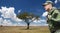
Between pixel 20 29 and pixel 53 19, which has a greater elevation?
pixel 53 19

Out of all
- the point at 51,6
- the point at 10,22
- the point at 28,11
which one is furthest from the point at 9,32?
the point at 51,6

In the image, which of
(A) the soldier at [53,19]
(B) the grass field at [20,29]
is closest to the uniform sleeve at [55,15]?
(A) the soldier at [53,19]

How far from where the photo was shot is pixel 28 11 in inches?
255

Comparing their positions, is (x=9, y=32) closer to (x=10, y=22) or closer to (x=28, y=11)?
(x=10, y=22)

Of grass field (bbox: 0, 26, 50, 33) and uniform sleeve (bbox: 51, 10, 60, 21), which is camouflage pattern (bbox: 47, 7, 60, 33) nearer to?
uniform sleeve (bbox: 51, 10, 60, 21)

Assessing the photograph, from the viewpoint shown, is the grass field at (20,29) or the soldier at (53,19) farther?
the grass field at (20,29)

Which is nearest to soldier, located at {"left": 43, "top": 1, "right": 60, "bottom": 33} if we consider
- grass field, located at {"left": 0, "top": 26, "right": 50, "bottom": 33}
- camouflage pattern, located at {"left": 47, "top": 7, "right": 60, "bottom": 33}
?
camouflage pattern, located at {"left": 47, "top": 7, "right": 60, "bottom": 33}

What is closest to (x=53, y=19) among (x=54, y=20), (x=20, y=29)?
(x=54, y=20)

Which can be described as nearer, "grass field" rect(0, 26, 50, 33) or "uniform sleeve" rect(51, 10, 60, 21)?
"uniform sleeve" rect(51, 10, 60, 21)

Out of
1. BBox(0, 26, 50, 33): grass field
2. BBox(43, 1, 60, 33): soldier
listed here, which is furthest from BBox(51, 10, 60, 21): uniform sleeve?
BBox(0, 26, 50, 33): grass field

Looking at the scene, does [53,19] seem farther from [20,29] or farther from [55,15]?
[20,29]

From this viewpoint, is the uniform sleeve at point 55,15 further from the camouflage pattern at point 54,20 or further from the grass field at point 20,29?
the grass field at point 20,29

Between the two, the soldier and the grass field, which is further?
the grass field

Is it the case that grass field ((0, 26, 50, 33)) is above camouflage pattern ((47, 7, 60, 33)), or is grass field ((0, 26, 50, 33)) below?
below
